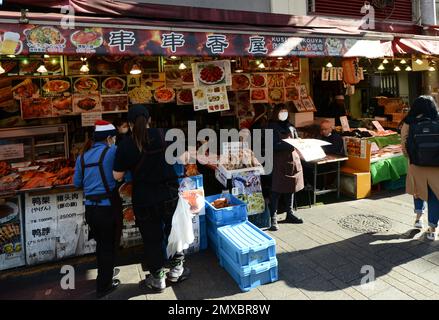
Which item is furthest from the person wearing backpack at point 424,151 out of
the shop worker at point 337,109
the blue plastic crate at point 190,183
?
the shop worker at point 337,109

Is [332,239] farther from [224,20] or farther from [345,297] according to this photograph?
[224,20]

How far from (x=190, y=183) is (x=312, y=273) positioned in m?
2.23

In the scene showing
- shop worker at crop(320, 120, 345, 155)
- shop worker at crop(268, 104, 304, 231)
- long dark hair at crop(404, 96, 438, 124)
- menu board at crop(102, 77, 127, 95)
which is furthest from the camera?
shop worker at crop(320, 120, 345, 155)

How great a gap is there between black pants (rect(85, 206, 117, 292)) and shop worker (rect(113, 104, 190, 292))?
34 centimetres

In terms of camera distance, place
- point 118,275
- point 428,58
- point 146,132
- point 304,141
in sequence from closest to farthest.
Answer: point 146,132 → point 118,275 → point 304,141 → point 428,58

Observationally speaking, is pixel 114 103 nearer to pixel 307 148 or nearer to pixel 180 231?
pixel 307 148

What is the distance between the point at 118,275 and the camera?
197 inches

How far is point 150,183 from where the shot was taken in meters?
4.29

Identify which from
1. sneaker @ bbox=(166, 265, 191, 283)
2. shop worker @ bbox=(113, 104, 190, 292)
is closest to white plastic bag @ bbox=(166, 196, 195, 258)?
shop worker @ bbox=(113, 104, 190, 292)

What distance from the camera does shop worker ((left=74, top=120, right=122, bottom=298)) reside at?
14.0 feet

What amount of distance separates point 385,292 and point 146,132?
347 centimetres

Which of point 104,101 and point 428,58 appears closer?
point 104,101

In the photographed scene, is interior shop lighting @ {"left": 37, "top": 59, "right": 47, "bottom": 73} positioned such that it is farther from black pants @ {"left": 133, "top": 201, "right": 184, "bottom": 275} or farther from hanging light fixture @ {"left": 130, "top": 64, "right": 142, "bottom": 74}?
black pants @ {"left": 133, "top": 201, "right": 184, "bottom": 275}

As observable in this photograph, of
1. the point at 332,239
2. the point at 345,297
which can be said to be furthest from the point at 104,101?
the point at 345,297
